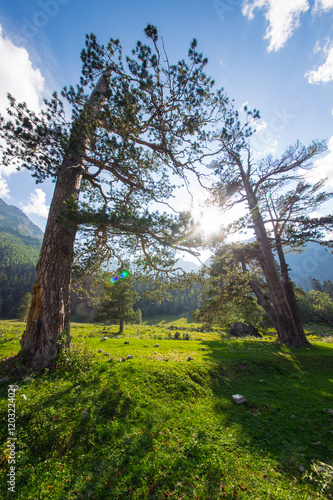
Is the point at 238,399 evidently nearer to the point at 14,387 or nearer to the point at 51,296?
the point at 14,387

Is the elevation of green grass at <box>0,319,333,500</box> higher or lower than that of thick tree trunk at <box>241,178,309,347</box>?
lower

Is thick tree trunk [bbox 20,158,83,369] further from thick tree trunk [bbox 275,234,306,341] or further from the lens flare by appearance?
thick tree trunk [bbox 275,234,306,341]

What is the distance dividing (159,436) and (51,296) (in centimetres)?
487

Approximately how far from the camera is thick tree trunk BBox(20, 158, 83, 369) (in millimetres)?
5730

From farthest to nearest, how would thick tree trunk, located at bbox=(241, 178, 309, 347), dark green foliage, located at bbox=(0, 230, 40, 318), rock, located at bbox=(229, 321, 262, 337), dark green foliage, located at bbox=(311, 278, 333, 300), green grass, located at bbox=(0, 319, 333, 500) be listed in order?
1. dark green foliage, located at bbox=(0, 230, 40, 318)
2. dark green foliage, located at bbox=(311, 278, 333, 300)
3. rock, located at bbox=(229, 321, 262, 337)
4. thick tree trunk, located at bbox=(241, 178, 309, 347)
5. green grass, located at bbox=(0, 319, 333, 500)

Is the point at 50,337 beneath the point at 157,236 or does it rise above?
beneath

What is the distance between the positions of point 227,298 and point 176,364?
375 inches

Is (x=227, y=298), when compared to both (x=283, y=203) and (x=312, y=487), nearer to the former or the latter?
(x=283, y=203)

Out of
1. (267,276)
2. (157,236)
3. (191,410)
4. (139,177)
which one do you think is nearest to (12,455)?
(191,410)

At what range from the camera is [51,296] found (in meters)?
6.02

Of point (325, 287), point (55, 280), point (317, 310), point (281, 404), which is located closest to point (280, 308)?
point (281, 404)

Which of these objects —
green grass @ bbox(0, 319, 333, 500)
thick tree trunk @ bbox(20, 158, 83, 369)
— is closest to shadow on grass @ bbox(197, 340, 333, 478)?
→ green grass @ bbox(0, 319, 333, 500)

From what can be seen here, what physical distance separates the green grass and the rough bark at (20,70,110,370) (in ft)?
1.85

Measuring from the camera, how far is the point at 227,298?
15047 mm
